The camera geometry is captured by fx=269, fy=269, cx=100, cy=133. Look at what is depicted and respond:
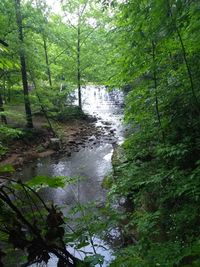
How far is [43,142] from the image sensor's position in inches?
536

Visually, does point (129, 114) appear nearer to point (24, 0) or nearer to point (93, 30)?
point (24, 0)

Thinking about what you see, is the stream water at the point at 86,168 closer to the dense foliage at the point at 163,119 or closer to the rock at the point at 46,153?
the rock at the point at 46,153

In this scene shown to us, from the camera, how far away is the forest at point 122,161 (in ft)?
5.14

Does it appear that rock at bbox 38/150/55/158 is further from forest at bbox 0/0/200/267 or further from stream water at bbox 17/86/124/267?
stream water at bbox 17/86/124/267

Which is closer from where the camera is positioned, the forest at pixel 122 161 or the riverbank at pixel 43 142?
the forest at pixel 122 161

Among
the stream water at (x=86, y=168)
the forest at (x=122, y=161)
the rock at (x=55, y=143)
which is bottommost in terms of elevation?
the stream water at (x=86, y=168)

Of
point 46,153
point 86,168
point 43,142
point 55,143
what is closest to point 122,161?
point 86,168

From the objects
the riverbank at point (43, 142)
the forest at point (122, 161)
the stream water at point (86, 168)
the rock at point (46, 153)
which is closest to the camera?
the forest at point (122, 161)

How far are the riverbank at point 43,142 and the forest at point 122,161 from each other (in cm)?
5

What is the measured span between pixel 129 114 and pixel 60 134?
9.85 meters

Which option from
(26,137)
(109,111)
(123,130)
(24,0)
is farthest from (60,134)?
(109,111)

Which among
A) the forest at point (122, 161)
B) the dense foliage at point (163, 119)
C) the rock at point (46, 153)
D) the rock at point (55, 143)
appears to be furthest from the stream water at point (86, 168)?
the rock at point (55, 143)

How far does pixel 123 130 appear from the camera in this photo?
54.2 feet

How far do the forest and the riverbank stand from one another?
51 mm
